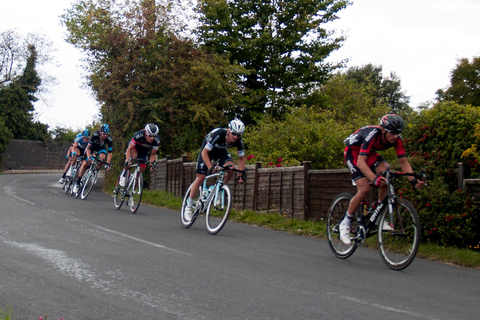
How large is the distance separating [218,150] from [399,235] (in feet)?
14.6

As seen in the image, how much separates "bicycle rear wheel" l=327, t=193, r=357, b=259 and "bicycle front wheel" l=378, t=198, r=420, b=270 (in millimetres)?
610

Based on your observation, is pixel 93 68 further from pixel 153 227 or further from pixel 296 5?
pixel 153 227

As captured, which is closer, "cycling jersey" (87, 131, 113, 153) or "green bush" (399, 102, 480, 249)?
"green bush" (399, 102, 480, 249)

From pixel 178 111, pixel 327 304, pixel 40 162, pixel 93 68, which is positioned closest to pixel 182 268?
pixel 327 304

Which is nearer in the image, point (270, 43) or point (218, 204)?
point (218, 204)

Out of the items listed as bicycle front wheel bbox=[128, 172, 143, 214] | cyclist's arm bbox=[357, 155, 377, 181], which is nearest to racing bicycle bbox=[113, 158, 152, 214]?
bicycle front wheel bbox=[128, 172, 143, 214]

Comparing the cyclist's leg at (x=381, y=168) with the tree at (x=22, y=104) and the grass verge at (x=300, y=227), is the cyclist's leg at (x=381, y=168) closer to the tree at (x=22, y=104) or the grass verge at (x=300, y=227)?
the grass verge at (x=300, y=227)

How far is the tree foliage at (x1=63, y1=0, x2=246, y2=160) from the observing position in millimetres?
24047

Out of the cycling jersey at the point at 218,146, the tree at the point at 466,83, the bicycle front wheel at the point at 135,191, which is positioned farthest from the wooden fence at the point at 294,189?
the tree at the point at 466,83

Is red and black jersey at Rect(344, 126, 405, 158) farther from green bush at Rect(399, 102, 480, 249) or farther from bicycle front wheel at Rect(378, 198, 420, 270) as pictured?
green bush at Rect(399, 102, 480, 249)

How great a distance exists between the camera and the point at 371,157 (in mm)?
7840

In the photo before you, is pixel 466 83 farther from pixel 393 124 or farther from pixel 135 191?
pixel 393 124

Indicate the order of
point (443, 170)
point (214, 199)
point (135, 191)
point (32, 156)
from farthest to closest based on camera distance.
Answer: point (32, 156)
point (135, 191)
point (214, 199)
point (443, 170)

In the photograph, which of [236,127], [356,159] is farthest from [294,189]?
[356,159]
